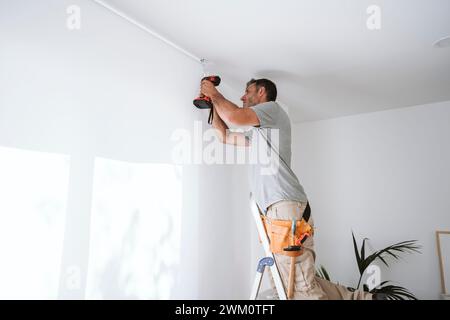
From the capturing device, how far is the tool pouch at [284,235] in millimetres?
1516

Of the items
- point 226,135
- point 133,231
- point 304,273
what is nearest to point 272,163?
point 226,135

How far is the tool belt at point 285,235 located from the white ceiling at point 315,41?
1.02 meters

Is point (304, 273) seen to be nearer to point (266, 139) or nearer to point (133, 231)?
point (266, 139)

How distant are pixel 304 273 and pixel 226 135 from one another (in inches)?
37.2

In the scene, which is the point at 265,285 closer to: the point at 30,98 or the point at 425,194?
the point at 425,194

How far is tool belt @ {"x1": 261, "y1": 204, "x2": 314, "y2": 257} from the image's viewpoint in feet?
4.97

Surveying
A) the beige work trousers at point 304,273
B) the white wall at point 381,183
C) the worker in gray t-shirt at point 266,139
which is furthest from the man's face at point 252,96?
the white wall at point 381,183

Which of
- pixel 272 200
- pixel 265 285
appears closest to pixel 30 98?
pixel 272 200
